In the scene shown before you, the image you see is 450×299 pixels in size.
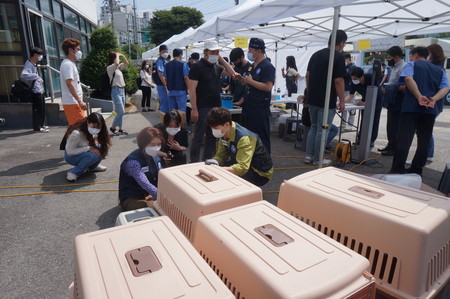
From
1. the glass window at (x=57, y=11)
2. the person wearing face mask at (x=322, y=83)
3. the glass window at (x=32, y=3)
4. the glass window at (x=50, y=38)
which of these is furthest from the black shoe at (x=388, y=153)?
the glass window at (x=57, y=11)

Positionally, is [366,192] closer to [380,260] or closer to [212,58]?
[380,260]

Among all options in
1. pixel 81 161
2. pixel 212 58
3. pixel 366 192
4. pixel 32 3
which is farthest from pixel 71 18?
pixel 366 192

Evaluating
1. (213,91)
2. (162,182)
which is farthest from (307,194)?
(213,91)

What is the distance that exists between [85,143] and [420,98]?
437cm

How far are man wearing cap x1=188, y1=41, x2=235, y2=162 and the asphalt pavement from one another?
1107mm

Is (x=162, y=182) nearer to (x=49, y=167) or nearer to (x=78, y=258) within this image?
(x=78, y=258)

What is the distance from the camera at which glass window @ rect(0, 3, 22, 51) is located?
7.18 m

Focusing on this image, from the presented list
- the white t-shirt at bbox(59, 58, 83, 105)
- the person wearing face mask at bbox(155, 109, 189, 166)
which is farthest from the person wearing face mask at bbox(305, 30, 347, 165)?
the white t-shirt at bbox(59, 58, 83, 105)

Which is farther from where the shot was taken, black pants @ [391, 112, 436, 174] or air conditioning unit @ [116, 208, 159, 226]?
Result: black pants @ [391, 112, 436, 174]

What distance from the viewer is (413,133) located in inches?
151

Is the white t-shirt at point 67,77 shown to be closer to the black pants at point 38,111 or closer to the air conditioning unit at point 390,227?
the black pants at point 38,111

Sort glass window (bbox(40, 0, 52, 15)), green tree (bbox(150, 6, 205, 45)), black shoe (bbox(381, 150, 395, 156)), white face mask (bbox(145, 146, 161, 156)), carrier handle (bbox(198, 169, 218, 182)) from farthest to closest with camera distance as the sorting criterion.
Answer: green tree (bbox(150, 6, 205, 45)) → glass window (bbox(40, 0, 52, 15)) → black shoe (bbox(381, 150, 395, 156)) → white face mask (bbox(145, 146, 161, 156)) → carrier handle (bbox(198, 169, 218, 182))

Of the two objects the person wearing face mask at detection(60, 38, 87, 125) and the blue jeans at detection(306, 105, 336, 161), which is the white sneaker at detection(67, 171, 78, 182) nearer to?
the person wearing face mask at detection(60, 38, 87, 125)

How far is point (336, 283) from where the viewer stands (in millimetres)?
850
